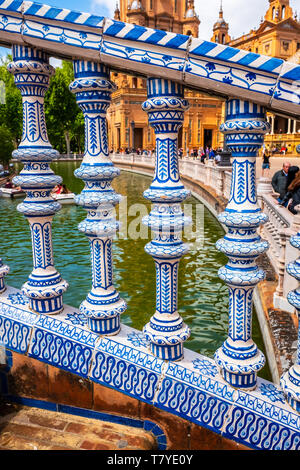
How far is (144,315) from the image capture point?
18.1 feet

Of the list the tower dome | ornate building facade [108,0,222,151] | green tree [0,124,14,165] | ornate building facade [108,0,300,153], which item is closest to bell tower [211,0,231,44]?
ornate building facade [108,0,300,153]

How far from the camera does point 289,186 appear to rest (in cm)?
642

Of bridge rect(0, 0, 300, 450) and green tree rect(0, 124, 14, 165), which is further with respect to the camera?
green tree rect(0, 124, 14, 165)

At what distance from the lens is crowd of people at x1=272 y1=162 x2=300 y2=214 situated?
6.22m

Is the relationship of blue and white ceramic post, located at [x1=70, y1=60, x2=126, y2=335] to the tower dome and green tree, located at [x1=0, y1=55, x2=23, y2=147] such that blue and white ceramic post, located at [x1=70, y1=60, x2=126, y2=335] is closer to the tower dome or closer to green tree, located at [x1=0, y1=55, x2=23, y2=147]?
green tree, located at [x1=0, y1=55, x2=23, y2=147]

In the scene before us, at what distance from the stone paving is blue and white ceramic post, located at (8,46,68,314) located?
52 centimetres

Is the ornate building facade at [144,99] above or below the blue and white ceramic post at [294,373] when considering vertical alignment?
above

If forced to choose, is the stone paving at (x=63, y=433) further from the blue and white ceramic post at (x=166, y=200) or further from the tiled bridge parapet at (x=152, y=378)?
the blue and white ceramic post at (x=166, y=200)

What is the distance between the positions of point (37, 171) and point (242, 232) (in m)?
0.99

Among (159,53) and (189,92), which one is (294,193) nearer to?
(159,53)

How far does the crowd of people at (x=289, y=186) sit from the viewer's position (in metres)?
6.22

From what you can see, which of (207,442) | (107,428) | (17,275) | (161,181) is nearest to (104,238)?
(161,181)

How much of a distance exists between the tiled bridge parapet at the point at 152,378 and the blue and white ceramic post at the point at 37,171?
0.46ft

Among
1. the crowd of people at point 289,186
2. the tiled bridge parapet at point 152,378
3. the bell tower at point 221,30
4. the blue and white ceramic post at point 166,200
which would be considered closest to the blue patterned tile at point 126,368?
the tiled bridge parapet at point 152,378
